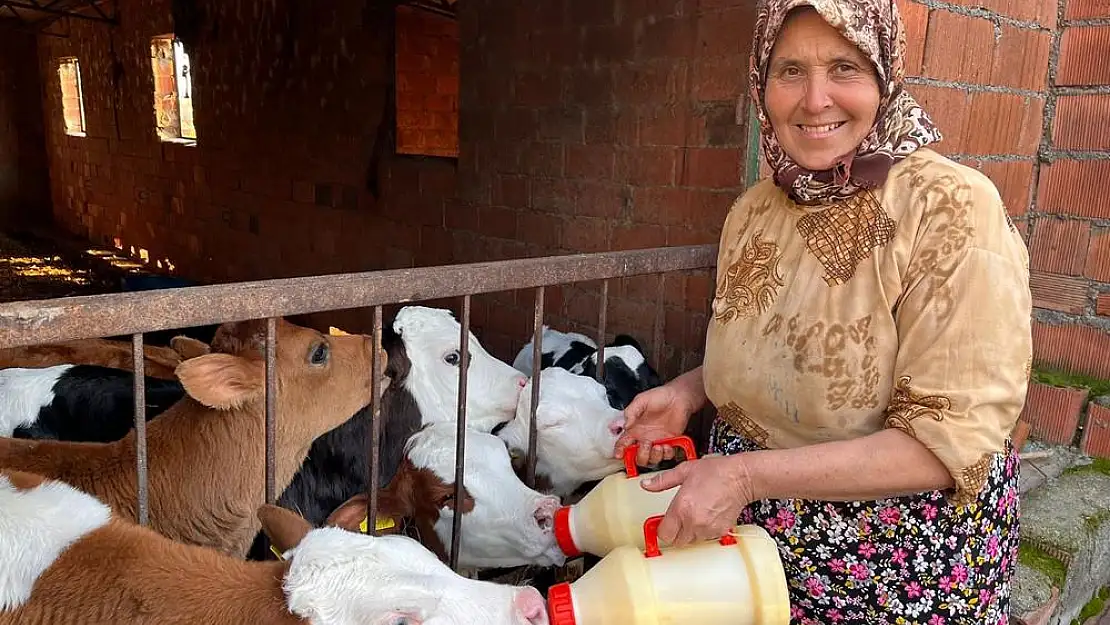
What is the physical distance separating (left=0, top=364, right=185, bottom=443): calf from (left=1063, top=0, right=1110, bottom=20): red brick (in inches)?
142

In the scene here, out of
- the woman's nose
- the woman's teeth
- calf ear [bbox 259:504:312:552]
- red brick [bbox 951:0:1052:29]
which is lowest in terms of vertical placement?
calf ear [bbox 259:504:312:552]

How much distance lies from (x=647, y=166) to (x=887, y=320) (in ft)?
7.13

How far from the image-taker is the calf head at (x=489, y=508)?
7.48 feet

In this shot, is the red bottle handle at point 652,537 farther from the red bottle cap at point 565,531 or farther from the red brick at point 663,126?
the red brick at point 663,126

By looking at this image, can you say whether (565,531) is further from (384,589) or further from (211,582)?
(211,582)

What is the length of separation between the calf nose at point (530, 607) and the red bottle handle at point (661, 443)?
45cm

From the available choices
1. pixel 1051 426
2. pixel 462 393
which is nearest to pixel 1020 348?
pixel 462 393

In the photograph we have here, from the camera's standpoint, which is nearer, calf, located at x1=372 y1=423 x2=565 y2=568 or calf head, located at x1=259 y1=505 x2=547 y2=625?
calf head, located at x1=259 y1=505 x2=547 y2=625

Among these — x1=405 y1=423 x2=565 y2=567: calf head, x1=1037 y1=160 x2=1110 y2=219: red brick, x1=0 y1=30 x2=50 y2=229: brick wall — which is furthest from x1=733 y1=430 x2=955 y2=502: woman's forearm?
x1=0 y1=30 x2=50 y2=229: brick wall

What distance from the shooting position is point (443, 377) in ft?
9.29

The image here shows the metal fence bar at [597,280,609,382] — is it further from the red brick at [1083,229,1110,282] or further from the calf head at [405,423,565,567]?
the red brick at [1083,229,1110,282]

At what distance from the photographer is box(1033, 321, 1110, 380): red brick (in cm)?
337

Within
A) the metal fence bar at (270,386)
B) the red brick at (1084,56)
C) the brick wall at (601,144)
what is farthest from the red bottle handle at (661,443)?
the red brick at (1084,56)

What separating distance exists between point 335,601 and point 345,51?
5.69 meters
